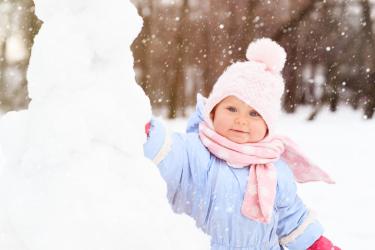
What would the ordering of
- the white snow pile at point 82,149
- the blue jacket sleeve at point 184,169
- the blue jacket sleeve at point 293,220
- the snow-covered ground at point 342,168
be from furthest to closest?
the snow-covered ground at point 342,168
the blue jacket sleeve at point 293,220
the blue jacket sleeve at point 184,169
the white snow pile at point 82,149

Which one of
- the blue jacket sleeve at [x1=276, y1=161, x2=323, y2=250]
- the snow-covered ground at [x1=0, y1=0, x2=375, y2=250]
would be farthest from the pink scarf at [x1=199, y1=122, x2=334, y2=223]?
the snow-covered ground at [x1=0, y1=0, x2=375, y2=250]

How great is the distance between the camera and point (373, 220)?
4754 millimetres

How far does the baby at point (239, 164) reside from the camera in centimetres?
237

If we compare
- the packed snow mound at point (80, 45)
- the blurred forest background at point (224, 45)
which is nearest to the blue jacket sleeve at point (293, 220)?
the packed snow mound at point (80, 45)

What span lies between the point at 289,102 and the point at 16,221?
6.99 m

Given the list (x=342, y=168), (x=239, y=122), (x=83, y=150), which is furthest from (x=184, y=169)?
(x=342, y=168)

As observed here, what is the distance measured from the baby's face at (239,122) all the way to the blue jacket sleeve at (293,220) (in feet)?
0.72

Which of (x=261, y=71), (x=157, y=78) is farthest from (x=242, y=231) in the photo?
(x=157, y=78)

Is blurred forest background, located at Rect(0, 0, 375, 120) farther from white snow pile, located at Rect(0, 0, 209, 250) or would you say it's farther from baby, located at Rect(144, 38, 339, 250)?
white snow pile, located at Rect(0, 0, 209, 250)

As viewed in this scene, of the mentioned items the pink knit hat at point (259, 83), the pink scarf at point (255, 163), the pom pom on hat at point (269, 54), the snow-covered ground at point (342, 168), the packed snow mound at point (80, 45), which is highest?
the packed snow mound at point (80, 45)

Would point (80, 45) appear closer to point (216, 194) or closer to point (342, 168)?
point (216, 194)

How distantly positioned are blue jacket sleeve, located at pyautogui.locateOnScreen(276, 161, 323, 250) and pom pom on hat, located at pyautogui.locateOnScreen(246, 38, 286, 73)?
1.40 ft

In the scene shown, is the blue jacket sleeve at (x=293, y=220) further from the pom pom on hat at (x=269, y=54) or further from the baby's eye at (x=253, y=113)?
the pom pom on hat at (x=269, y=54)

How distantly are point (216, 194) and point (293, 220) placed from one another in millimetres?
419
